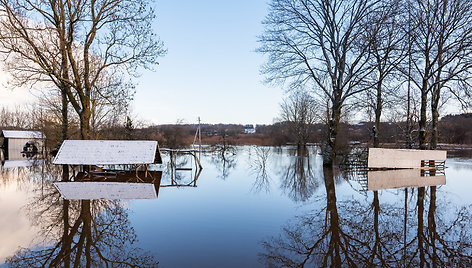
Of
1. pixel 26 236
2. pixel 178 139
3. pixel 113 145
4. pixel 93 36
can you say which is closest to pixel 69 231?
pixel 26 236

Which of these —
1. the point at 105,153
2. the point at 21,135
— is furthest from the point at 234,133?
the point at 105,153

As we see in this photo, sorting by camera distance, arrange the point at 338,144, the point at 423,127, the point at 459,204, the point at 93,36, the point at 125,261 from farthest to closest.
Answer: the point at 338,144 → the point at 423,127 → the point at 93,36 → the point at 459,204 → the point at 125,261

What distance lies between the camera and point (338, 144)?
26.8m

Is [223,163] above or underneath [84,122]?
underneath

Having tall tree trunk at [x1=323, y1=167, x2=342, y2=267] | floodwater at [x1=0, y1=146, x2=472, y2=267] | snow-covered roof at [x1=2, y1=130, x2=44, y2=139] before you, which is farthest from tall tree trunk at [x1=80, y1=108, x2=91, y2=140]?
snow-covered roof at [x1=2, y1=130, x2=44, y2=139]

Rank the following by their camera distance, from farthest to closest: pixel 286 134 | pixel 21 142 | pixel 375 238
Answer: pixel 286 134 < pixel 21 142 < pixel 375 238

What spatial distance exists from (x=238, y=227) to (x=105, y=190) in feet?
19.2

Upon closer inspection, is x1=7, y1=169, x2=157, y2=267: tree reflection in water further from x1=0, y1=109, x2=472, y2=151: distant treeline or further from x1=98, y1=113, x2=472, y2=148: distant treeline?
x1=98, y1=113, x2=472, y2=148: distant treeline

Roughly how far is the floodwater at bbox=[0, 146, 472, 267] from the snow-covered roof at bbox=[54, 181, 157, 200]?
7 centimetres

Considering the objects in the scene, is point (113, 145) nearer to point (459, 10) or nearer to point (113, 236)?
point (113, 236)

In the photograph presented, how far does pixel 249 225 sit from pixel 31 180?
37.6 ft

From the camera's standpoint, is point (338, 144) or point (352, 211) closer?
point (352, 211)

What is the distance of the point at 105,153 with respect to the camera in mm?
12617

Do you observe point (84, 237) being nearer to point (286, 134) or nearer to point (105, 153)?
point (105, 153)
